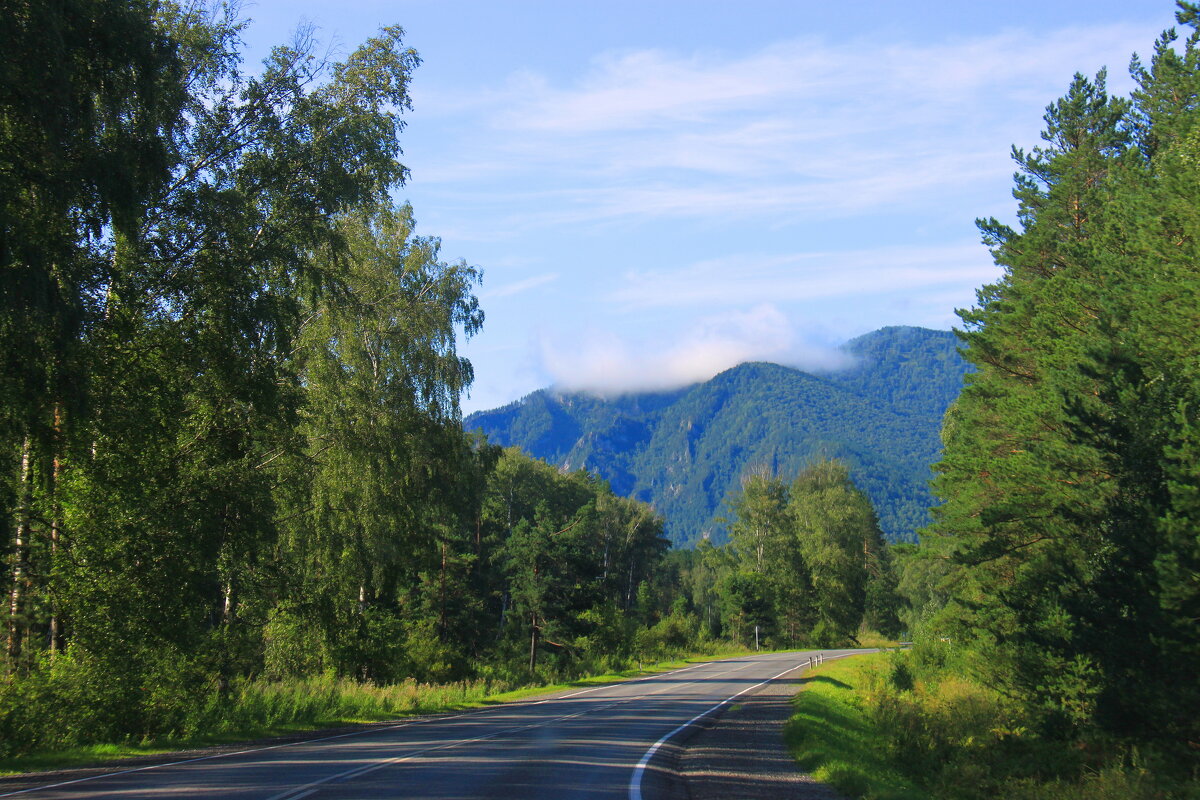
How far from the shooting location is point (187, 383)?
16.6 meters

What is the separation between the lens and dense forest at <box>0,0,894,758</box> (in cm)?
1308

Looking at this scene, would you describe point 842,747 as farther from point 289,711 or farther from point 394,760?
point 289,711

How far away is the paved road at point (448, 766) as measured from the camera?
9938 mm

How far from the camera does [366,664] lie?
26281 mm

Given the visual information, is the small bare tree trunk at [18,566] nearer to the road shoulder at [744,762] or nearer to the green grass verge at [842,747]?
the road shoulder at [744,762]

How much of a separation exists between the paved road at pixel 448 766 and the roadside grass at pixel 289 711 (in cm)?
152

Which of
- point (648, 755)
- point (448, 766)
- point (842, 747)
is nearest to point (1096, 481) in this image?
point (842, 747)

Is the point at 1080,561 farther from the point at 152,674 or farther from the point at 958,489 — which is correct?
the point at 152,674

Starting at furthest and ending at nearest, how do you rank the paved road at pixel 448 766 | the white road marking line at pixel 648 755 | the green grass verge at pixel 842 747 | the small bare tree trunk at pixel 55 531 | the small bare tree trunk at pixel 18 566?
1. the small bare tree trunk at pixel 55 531
2. the small bare tree trunk at pixel 18 566
3. the green grass verge at pixel 842 747
4. the white road marking line at pixel 648 755
5. the paved road at pixel 448 766

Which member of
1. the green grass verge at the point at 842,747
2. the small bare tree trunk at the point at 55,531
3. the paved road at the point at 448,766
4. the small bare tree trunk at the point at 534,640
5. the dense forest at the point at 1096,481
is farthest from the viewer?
the small bare tree trunk at the point at 534,640

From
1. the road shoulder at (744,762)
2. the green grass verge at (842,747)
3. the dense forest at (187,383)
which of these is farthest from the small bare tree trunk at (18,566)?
the green grass verge at (842,747)

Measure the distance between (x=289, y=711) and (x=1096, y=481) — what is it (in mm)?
18960

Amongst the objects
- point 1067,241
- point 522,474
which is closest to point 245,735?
point 1067,241

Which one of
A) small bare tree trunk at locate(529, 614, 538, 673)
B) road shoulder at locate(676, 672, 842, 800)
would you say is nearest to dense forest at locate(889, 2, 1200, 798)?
road shoulder at locate(676, 672, 842, 800)
